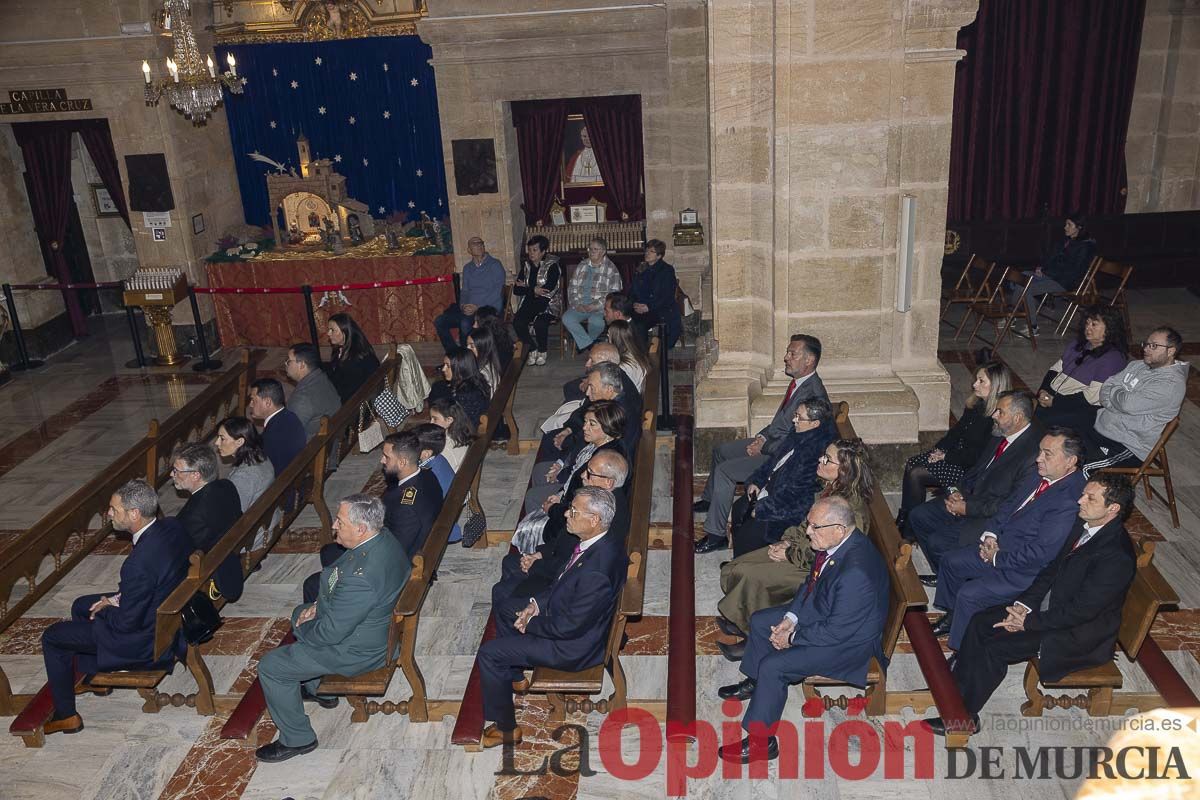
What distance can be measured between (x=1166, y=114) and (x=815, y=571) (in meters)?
10.1

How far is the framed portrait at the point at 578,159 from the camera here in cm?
1247

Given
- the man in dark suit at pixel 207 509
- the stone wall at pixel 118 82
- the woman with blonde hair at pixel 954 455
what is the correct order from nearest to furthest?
the man in dark suit at pixel 207 509
the woman with blonde hair at pixel 954 455
the stone wall at pixel 118 82

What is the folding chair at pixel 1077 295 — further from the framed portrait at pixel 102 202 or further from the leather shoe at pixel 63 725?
the framed portrait at pixel 102 202

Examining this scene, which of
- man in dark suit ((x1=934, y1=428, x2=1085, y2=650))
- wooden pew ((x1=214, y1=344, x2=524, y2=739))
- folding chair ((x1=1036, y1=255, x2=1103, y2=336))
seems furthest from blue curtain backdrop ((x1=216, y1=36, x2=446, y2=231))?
man in dark suit ((x1=934, y1=428, x2=1085, y2=650))

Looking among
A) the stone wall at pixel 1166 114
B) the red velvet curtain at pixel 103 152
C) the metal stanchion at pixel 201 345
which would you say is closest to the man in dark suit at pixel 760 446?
the metal stanchion at pixel 201 345

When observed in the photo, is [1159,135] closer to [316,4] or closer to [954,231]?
[954,231]

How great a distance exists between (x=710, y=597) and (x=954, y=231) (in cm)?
800

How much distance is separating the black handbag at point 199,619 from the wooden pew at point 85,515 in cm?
102

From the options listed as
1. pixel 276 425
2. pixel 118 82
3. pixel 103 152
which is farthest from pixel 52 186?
pixel 276 425

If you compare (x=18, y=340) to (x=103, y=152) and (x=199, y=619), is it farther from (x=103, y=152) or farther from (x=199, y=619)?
(x=199, y=619)

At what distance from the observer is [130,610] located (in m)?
5.12

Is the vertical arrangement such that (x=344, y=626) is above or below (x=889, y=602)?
above

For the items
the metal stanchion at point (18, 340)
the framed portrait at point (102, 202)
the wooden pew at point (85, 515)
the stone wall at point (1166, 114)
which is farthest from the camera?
the framed portrait at point (102, 202)

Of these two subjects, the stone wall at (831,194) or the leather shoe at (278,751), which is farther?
the stone wall at (831,194)
